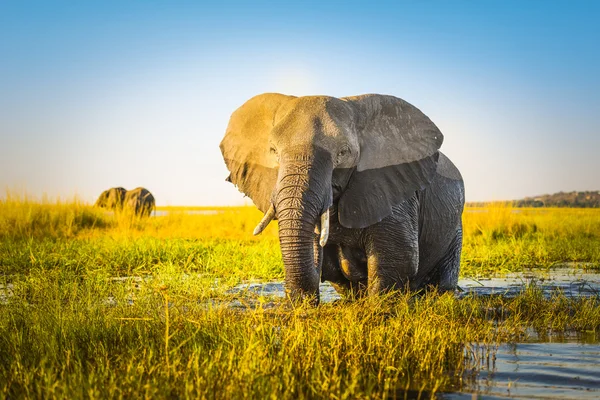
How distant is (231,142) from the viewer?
23.3 ft

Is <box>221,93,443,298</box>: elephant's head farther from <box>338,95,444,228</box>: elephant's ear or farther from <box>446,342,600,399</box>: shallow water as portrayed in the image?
<box>446,342,600,399</box>: shallow water

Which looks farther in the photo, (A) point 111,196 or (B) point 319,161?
(A) point 111,196

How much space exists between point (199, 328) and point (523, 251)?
9.46m

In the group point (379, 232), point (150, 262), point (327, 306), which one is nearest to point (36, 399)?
point (327, 306)

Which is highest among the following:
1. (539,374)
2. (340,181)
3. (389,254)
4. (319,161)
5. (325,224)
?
(319,161)

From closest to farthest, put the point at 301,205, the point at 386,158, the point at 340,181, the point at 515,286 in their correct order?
the point at 301,205
the point at 340,181
the point at 386,158
the point at 515,286

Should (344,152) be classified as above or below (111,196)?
below

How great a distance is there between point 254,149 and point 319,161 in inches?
43.9

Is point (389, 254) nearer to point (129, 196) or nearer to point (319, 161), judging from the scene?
point (319, 161)

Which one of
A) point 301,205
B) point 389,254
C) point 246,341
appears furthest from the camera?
point 389,254

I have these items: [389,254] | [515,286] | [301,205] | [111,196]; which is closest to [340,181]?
[301,205]

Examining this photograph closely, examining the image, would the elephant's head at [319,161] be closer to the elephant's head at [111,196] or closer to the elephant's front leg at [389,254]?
the elephant's front leg at [389,254]

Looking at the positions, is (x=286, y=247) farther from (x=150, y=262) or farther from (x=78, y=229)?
(x=78, y=229)

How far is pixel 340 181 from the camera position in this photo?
6273 mm
